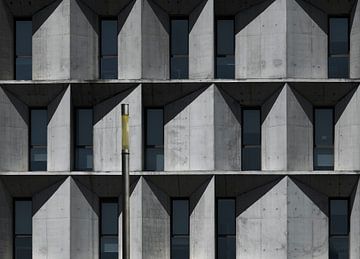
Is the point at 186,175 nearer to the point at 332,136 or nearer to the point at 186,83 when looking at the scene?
the point at 186,83

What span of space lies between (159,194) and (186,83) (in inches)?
166

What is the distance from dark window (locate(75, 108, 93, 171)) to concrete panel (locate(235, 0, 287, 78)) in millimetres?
5881

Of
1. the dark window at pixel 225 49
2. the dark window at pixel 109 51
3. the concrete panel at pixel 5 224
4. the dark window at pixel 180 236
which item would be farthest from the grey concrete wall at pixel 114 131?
the concrete panel at pixel 5 224

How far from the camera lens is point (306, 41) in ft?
95.7

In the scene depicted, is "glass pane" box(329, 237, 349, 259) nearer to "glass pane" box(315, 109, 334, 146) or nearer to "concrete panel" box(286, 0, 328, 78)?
"glass pane" box(315, 109, 334, 146)

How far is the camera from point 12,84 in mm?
29031

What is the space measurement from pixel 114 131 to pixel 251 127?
16.9 ft

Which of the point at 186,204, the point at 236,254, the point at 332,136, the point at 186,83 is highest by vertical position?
the point at 186,83

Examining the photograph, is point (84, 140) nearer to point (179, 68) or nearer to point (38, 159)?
point (38, 159)

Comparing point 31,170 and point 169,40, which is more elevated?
point 169,40

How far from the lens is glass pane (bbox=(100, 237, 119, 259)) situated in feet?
97.2

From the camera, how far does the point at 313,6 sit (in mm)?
29344

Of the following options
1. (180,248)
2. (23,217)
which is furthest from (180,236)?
(23,217)

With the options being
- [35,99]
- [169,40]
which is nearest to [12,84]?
[35,99]
